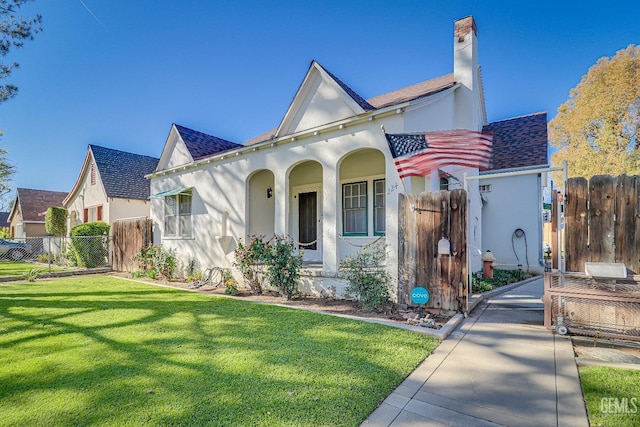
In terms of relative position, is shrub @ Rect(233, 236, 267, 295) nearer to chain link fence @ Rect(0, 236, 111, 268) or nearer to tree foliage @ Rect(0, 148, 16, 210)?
chain link fence @ Rect(0, 236, 111, 268)

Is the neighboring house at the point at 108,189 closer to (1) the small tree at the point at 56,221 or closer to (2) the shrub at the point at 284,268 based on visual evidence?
(1) the small tree at the point at 56,221

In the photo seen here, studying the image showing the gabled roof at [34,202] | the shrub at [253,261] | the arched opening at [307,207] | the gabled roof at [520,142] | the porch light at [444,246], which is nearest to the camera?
the porch light at [444,246]

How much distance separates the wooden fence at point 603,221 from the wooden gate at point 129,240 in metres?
13.8

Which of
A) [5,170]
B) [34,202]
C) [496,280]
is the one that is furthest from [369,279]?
[34,202]

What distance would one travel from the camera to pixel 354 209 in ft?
31.3

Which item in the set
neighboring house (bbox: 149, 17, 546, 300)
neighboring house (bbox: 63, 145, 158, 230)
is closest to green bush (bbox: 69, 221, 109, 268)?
neighboring house (bbox: 63, 145, 158, 230)

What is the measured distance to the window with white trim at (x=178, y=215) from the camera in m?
11.8

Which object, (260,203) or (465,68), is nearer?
(465,68)

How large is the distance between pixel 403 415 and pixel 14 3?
13.2 meters

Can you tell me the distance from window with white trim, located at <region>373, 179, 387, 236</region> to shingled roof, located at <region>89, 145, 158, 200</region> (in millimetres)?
16798

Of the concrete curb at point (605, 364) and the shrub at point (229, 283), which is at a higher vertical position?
the concrete curb at point (605, 364)

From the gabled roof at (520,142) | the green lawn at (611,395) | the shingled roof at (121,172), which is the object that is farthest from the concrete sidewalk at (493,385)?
the shingled roof at (121,172)

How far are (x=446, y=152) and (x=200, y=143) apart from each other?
10164 mm

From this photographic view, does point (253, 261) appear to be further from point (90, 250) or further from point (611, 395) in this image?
point (90, 250)
